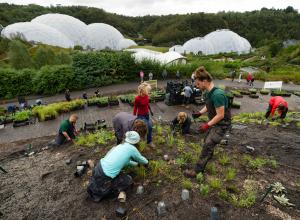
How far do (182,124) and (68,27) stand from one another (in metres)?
39.1

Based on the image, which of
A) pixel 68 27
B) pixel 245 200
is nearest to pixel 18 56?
pixel 68 27

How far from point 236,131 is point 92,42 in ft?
124

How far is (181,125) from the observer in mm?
6688

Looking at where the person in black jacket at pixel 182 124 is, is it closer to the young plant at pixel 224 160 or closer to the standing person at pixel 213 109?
the young plant at pixel 224 160

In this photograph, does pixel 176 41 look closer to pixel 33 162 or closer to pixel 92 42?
pixel 92 42

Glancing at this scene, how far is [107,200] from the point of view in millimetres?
3562

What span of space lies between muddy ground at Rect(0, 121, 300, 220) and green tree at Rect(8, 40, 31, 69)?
690 inches

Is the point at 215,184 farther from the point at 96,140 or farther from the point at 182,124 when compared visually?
the point at 96,140

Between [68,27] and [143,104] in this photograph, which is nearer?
[143,104]

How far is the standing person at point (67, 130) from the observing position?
640cm

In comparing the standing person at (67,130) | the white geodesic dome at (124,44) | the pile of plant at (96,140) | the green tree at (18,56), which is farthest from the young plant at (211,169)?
the white geodesic dome at (124,44)

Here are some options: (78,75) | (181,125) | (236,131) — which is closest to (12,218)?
(181,125)

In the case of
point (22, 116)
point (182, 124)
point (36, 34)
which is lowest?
point (22, 116)

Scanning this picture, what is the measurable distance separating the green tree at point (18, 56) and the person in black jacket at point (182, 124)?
19207 millimetres
